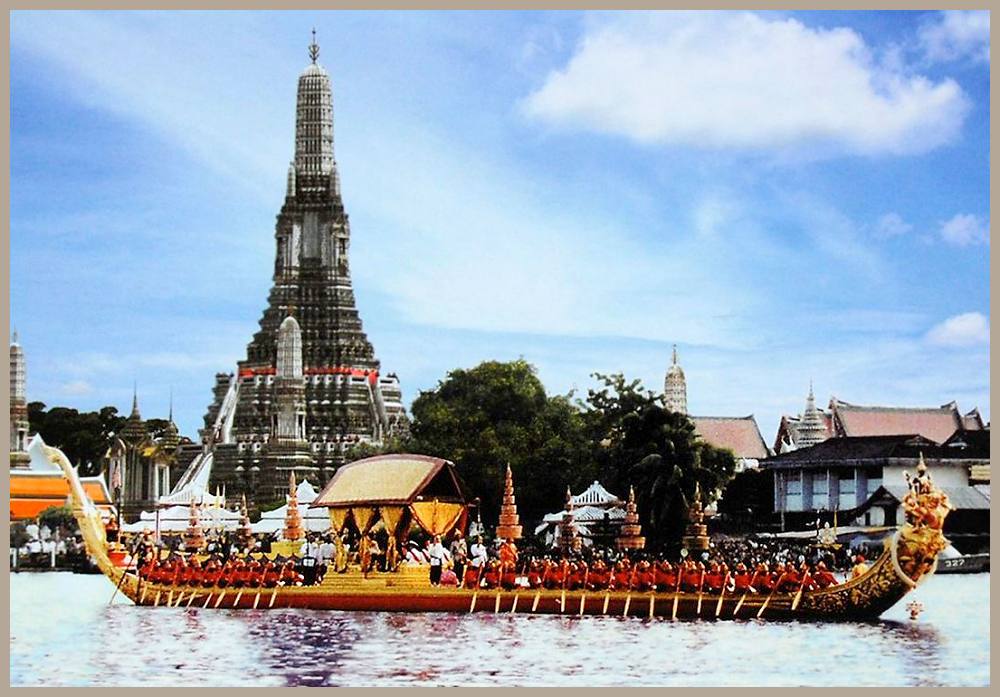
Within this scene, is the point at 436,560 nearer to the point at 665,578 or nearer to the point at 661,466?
the point at 665,578

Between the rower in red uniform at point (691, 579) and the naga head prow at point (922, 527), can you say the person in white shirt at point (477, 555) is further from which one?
the naga head prow at point (922, 527)

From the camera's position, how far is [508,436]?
89.9 feet

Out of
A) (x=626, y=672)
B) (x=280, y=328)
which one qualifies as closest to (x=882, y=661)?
(x=626, y=672)

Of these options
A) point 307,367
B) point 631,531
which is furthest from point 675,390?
point 307,367

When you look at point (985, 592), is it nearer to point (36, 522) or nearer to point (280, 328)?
point (36, 522)

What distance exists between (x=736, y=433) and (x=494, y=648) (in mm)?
21150

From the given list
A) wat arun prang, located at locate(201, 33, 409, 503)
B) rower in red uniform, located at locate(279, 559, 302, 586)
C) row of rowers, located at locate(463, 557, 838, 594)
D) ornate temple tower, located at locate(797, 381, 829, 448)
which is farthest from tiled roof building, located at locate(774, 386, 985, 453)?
wat arun prang, located at locate(201, 33, 409, 503)

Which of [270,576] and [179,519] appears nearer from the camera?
[270,576]

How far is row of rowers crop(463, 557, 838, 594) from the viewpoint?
61.5ft

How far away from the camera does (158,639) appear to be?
59.6ft

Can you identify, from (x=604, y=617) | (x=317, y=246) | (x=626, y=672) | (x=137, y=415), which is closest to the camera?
(x=626, y=672)

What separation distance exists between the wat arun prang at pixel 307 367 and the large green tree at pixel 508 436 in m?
6.79

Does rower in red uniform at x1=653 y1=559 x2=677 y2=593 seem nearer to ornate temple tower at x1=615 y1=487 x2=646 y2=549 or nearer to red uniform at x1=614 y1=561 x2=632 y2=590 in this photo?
red uniform at x1=614 y1=561 x2=632 y2=590

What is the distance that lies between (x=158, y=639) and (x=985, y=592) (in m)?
7.78
